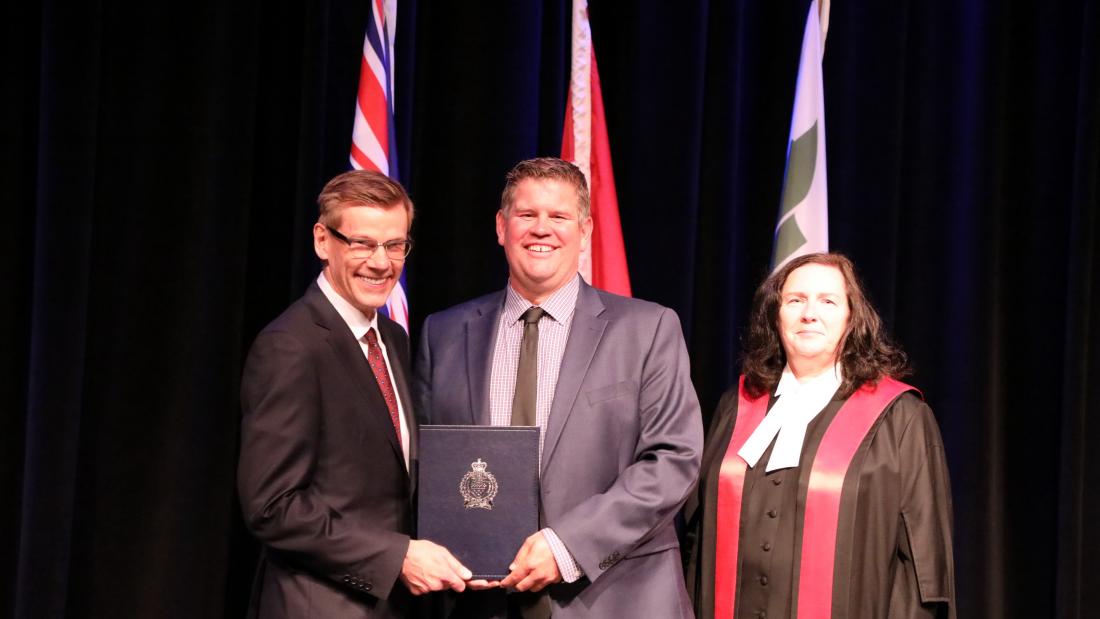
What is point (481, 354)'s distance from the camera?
246 centimetres

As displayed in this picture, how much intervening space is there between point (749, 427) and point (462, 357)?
2.84ft

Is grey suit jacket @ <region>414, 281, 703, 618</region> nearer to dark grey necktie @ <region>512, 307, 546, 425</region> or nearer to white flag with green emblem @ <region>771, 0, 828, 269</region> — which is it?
dark grey necktie @ <region>512, 307, 546, 425</region>

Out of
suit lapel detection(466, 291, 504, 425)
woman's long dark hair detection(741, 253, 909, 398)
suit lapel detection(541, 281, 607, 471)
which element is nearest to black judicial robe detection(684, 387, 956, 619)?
woman's long dark hair detection(741, 253, 909, 398)

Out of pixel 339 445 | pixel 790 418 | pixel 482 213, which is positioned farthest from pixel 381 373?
pixel 482 213

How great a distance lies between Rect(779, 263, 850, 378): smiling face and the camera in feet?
9.02

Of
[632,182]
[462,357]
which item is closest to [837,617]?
[462,357]

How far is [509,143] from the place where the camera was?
12.1 feet

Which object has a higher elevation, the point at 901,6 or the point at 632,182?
the point at 901,6

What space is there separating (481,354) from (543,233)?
327mm

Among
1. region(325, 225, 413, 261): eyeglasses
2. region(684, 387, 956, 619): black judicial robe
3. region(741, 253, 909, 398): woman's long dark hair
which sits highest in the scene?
region(325, 225, 413, 261): eyeglasses

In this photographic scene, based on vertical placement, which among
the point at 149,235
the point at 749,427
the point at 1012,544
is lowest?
the point at 1012,544

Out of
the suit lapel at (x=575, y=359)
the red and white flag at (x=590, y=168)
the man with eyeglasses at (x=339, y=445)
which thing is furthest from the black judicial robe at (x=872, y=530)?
the red and white flag at (x=590, y=168)

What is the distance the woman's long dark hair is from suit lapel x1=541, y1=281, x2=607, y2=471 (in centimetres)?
68

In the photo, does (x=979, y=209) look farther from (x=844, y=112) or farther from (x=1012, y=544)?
(x=1012, y=544)
